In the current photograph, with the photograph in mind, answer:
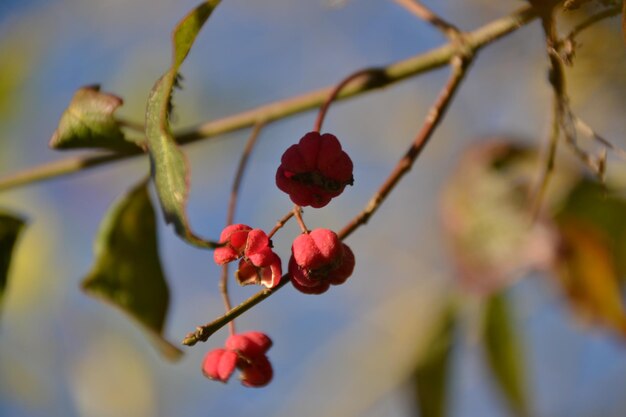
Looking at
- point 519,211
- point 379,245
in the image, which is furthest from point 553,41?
point 379,245

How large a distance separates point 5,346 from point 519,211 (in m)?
2.74

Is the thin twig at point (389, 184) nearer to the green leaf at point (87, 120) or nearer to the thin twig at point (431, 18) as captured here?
the thin twig at point (431, 18)

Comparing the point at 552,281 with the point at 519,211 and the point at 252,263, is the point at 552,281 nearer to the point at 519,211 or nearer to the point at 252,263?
the point at 519,211

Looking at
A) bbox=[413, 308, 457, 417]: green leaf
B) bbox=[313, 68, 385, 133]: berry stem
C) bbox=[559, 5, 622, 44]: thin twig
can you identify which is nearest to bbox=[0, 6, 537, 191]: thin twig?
bbox=[313, 68, 385, 133]: berry stem

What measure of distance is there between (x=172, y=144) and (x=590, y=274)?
3.31 feet

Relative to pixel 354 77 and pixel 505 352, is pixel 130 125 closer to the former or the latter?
pixel 354 77

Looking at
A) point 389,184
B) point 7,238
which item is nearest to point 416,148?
point 389,184

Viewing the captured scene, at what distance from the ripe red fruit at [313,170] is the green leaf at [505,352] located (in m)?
0.87

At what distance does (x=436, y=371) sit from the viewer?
145cm

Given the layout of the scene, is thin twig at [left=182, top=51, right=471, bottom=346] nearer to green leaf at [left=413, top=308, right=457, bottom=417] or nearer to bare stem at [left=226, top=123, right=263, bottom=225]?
bare stem at [left=226, top=123, right=263, bottom=225]

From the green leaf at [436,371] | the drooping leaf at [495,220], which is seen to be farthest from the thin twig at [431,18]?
the green leaf at [436,371]

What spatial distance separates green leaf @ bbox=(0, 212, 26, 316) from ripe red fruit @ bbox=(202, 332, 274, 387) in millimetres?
500

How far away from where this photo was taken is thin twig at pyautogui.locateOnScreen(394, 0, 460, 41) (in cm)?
99

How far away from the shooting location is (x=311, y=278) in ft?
2.36
